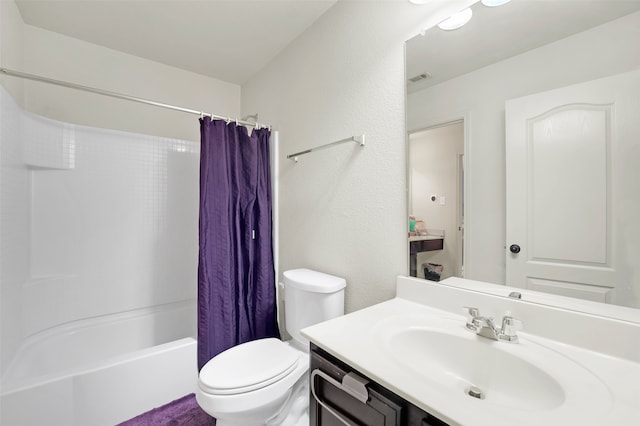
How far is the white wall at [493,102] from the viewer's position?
805 mm

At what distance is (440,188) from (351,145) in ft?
1.75

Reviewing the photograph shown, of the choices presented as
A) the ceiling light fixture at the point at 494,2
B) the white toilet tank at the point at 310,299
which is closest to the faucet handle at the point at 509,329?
the white toilet tank at the point at 310,299

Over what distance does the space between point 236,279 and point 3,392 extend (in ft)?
3.44

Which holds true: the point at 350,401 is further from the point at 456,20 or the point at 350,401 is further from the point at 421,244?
the point at 456,20

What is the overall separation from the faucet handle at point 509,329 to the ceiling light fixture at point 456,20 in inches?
42.8

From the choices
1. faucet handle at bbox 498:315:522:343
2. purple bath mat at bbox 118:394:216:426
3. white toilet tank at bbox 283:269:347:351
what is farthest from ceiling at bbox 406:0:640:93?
purple bath mat at bbox 118:394:216:426

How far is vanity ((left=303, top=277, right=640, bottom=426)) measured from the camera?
1.86 feet

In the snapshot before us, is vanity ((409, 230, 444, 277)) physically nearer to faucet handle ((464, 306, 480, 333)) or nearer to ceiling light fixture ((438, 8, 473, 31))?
faucet handle ((464, 306, 480, 333))

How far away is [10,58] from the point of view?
1.55 meters

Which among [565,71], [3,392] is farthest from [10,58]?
[565,71]

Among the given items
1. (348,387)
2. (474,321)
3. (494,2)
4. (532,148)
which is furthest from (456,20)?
(348,387)

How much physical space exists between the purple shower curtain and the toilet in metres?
0.33

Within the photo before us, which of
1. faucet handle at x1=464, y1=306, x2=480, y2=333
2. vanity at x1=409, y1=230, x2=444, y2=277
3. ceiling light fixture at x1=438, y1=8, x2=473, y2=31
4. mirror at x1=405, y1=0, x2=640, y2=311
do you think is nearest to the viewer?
mirror at x1=405, y1=0, x2=640, y2=311

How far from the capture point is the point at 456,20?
1089 mm
